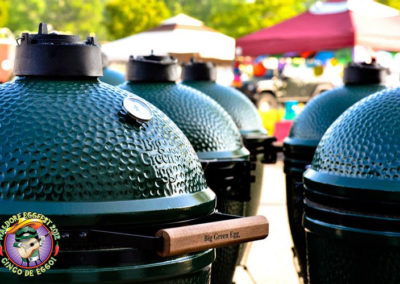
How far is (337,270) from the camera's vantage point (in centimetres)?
334

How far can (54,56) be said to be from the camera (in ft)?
8.59

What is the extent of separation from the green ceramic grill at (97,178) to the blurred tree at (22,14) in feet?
180

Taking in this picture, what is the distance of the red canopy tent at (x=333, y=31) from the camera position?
1363 cm

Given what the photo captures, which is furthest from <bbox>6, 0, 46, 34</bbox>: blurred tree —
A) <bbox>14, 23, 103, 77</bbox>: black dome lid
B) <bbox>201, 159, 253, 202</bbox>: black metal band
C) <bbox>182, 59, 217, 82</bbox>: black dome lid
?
<bbox>14, 23, 103, 77</bbox>: black dome lid

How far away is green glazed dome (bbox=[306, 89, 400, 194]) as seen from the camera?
3191 millimetres

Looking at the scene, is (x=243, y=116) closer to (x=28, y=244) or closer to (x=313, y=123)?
(x=313, y=123)

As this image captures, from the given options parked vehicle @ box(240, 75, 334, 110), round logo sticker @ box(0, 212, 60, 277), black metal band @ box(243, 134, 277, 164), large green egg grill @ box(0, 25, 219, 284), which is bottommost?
parked vehicle @ box(240, 75, 334, 110)

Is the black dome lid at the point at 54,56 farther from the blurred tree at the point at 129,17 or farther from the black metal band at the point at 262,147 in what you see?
the blurred tree at the point at 129,17

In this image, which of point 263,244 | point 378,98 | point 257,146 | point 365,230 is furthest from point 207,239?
point 263,244

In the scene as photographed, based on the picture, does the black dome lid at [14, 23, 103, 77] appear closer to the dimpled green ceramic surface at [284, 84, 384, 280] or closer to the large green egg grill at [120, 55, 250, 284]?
the large green egg grill at [120, 55, 250, 284]

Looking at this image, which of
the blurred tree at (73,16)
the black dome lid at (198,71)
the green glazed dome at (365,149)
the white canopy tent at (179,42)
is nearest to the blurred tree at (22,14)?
the blurred tree at (73,16)

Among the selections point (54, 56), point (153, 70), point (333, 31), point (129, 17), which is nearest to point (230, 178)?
point (153, 70)

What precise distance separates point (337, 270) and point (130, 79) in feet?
6.88

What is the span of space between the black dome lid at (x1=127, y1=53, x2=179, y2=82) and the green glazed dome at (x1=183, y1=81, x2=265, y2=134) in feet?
3.84
